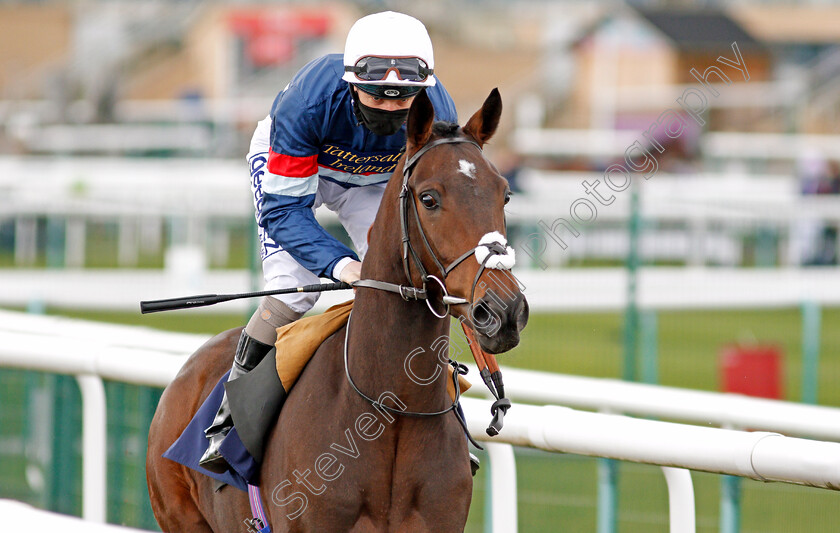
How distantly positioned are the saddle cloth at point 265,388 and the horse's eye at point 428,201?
0.62m

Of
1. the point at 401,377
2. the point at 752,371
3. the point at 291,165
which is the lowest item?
the point at 752,371

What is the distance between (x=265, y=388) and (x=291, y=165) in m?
0.64

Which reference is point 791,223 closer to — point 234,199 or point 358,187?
point 234,199

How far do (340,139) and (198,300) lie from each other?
2.08 ft

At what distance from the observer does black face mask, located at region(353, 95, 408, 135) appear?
3359 mm

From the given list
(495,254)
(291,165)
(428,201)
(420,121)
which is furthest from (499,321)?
(291,165)

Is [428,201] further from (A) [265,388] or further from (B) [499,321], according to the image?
(A) [265,388]

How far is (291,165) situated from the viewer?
3.46m

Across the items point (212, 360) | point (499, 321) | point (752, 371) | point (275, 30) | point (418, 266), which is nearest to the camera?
point (499, 321)

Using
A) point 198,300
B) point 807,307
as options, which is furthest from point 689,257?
point 198,300

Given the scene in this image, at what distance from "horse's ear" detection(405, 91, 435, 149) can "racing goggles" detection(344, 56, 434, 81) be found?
9.7 inches

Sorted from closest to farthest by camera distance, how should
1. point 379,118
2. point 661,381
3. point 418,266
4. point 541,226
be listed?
point 418,266 → point 379,118 → point 541,226 → point 661,381

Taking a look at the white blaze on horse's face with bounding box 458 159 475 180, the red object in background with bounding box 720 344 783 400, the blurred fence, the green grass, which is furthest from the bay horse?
the red object in background with bounding box 720 344 783 400

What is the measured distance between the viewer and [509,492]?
381 centimetres
